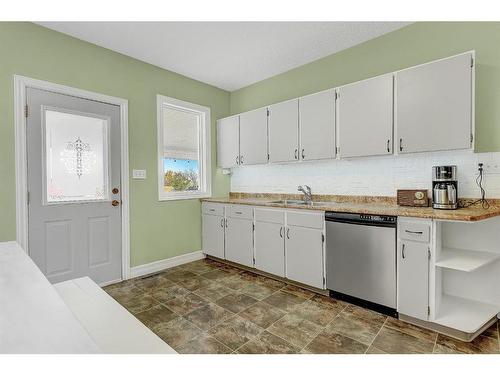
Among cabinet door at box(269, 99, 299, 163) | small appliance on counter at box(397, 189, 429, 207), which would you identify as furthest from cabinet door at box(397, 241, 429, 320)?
cabinet door at box(269, 99, 299, 163)

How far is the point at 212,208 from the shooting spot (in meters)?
4.01

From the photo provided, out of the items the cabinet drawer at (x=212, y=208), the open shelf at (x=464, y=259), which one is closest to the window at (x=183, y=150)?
the cabinet drawer at (x=212, y=208)

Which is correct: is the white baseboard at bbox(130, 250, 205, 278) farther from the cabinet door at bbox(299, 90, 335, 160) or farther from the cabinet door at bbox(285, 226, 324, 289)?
the cabinet door at bbox(299, 90, 335, 160)

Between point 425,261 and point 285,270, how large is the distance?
1.45 metres

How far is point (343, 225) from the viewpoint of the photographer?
2.60 m

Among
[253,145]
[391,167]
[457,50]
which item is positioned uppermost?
[457,50]

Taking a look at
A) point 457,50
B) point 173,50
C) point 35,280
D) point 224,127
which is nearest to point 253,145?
point 224,127

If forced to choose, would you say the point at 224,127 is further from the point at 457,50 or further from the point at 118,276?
the point at 457,50

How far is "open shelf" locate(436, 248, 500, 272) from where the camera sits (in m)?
2.03

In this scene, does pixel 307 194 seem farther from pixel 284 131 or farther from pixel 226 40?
pixel 226 40

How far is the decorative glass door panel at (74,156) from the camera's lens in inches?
109

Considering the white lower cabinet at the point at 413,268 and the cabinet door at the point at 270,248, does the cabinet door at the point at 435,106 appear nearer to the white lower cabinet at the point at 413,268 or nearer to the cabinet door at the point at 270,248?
the white lower cabinet at the point at 413,268

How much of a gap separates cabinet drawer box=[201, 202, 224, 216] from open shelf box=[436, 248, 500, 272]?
8.61ft

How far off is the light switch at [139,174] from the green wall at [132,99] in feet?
0.18
